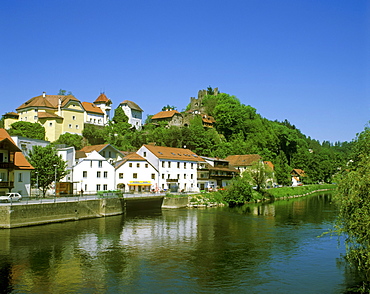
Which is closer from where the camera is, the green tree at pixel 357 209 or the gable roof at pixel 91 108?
the green tree at pixel 357 209

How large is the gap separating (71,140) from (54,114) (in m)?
12.3

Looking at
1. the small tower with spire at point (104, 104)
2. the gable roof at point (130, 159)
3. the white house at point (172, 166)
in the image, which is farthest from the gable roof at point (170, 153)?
the small tower with spire at point (104, 104)

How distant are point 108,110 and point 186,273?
97.4m

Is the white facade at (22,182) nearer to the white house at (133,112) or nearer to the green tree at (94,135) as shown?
the green tree at (94,135)

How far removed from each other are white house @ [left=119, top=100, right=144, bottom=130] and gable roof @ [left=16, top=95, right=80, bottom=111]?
22.5 metres

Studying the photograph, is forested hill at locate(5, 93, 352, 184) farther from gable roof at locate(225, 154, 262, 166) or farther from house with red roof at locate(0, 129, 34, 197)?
house with red roof at locate(0, 129, 34, 197)

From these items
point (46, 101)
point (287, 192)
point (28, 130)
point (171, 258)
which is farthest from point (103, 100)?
point (171, 258)

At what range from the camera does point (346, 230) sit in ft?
67.5

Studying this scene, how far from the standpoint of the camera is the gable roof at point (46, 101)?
97438 millimetres

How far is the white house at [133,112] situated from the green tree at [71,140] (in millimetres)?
28703

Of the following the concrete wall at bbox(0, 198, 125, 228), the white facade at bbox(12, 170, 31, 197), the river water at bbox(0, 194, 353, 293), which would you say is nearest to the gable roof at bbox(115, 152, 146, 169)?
the concrete wall at bbox(0, 198, 125, 228)

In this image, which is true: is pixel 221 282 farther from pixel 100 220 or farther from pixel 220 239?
pixel 100 220

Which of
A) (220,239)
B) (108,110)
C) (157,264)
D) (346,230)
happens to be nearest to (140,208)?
(220,239)

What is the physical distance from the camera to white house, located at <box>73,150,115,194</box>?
64688 mm
